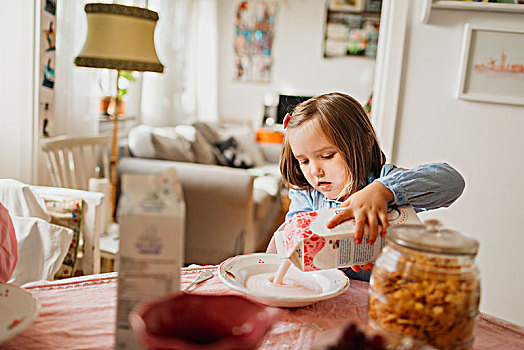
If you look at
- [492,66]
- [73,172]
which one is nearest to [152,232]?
[492,66]

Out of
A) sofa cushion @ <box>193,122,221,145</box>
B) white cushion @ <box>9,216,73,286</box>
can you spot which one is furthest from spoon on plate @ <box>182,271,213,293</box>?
sofa cushion @ <box>193,122,221,145</box>

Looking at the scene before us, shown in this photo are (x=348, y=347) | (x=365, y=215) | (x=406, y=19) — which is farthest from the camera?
(x=406, y=19)

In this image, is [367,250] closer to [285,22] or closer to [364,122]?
[364,122]

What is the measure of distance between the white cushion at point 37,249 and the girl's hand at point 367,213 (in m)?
1.18

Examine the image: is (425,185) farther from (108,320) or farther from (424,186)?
(108,320)

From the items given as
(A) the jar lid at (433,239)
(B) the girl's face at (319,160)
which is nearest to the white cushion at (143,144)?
(B) the girl's face at (319,160)

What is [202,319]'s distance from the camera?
0.56 meters

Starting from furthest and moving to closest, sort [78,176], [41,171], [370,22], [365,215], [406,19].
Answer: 1. [370,22]
2. [78,176]
3. [41,171]
4. [406,19]
5. [365,215]

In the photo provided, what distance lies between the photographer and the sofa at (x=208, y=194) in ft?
10.0

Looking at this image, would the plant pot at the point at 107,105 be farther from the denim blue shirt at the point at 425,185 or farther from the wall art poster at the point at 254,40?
the denim blue shirt at the point at 425,185

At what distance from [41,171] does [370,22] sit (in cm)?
446

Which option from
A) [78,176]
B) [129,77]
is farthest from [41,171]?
[129,77]

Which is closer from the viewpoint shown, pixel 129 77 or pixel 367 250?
pixel 367 250

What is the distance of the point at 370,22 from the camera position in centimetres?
582
